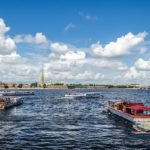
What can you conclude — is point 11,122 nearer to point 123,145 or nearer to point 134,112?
point 134,112

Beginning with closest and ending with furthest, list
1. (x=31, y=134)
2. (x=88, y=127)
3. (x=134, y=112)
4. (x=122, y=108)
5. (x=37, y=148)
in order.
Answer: (x=37, y=148)
(x=31, y=134)
(x=88, y=127)
(x=134, y=112)
(x=122, y=108)

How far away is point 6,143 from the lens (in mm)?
55688

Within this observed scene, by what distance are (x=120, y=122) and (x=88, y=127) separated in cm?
1125

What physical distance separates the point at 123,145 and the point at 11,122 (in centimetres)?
3434

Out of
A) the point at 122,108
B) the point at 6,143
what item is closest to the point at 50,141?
the point at 6,143

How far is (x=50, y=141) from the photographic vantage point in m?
56.8

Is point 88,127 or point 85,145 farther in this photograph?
point 88,127

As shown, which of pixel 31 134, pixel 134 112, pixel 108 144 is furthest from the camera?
pixel 134 112

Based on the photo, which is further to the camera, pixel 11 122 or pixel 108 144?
pixel 11 122

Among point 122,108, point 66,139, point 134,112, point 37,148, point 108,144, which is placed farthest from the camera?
point 122,108

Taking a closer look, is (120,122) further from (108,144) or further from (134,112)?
(108,144)

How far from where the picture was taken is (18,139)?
193 feet

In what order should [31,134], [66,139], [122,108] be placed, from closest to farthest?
[66,139], [31,134], [122,108]

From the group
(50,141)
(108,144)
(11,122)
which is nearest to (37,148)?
(50,141)
